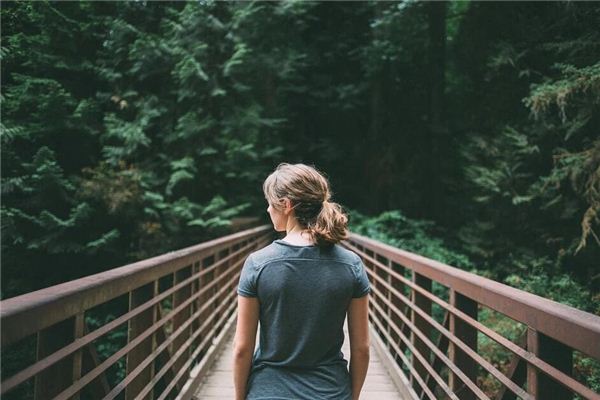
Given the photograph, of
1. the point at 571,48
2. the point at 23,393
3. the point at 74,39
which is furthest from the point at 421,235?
the point at 74,39

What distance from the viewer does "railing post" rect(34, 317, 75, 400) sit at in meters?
1.93

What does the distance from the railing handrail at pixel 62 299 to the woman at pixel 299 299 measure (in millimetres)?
739

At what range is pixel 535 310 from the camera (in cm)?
206

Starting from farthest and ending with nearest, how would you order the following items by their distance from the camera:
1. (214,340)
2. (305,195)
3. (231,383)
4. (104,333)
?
(214,340), (231,383), (104,333), (305,195)

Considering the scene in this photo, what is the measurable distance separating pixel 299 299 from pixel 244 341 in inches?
12.7

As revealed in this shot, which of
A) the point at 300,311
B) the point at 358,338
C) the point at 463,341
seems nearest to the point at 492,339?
the point at 463,341

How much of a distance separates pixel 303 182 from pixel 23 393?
12.4 metres

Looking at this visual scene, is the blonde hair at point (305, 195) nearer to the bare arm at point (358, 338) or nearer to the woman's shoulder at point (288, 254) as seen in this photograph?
the woman's shoulder at point (288, 254)

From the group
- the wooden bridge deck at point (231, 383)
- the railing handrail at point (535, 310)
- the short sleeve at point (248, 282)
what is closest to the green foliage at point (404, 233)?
the wooden bridge deck at point (231, 383)

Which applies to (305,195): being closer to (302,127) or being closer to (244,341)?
(244,341)

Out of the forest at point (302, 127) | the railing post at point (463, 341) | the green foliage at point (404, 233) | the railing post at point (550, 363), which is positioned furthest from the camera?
the green foliage at point (404, 233)

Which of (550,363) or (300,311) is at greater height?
(300,311)

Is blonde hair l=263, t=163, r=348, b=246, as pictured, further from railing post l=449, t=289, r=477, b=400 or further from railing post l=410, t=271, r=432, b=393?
railing post l=410, t=271, r=432, b=393

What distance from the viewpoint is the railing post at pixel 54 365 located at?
6.33 ft
